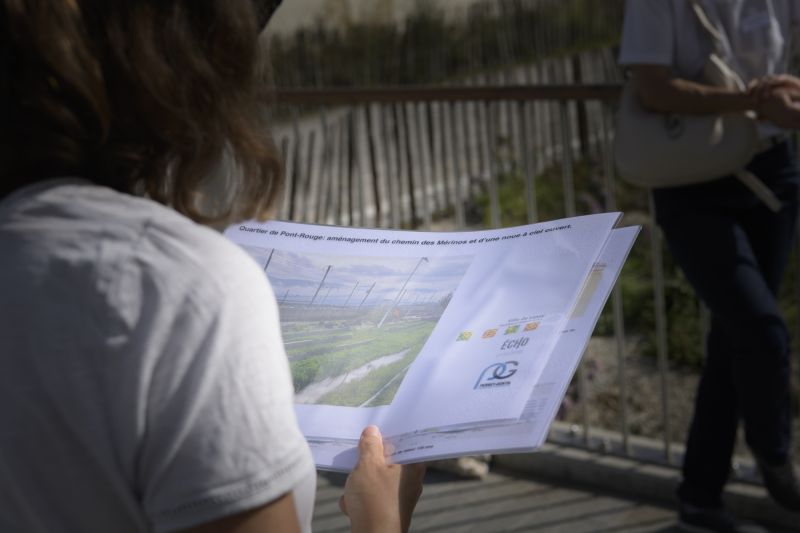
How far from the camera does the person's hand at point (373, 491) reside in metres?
1.20

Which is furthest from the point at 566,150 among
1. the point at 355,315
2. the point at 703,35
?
the point at 355,315

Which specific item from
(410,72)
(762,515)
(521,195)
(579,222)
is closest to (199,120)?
(579,222)

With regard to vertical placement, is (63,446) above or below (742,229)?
above

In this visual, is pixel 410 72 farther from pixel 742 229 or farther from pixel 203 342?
pixel 203 342

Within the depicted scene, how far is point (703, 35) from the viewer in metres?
2.88

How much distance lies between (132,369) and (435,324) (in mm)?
550

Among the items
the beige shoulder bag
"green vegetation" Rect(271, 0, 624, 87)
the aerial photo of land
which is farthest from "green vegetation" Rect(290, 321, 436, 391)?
"green vegetation" Rect(271, 0, 624, 87)

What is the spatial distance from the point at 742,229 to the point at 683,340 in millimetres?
2071

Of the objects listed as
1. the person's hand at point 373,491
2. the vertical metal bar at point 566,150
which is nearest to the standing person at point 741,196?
the vertical metal bar at point 566,150

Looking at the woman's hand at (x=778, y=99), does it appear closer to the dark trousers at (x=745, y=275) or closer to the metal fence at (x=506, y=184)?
the dark trousers at (x=745, y=275)

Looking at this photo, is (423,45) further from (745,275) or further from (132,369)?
(132,369)

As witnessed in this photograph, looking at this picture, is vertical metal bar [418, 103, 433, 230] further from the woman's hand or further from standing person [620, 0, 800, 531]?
the woman's hand

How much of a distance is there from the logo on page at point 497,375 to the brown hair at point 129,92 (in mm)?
355

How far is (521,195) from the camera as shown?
21.4 feet
